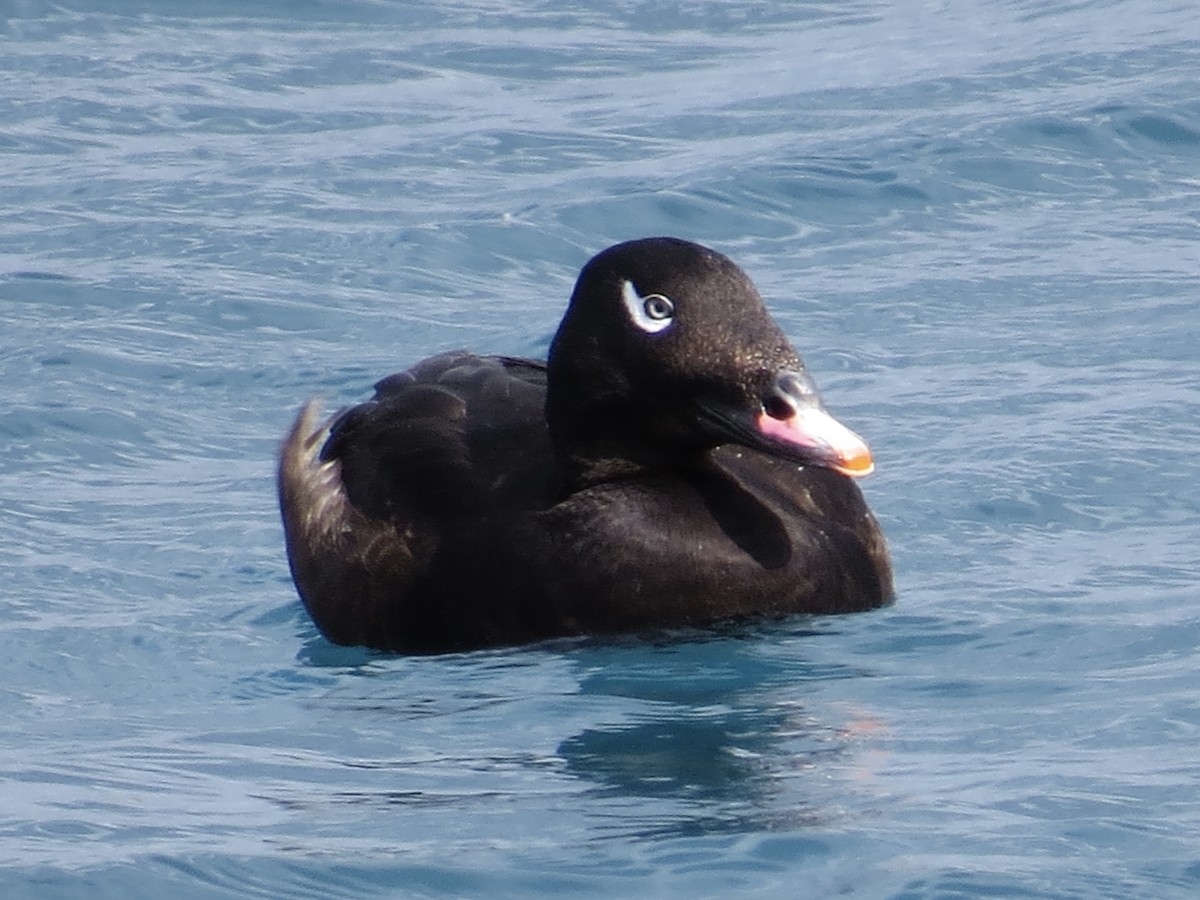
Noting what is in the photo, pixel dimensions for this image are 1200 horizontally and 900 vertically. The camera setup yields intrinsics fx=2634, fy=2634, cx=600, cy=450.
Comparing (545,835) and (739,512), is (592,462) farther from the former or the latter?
(545,835)

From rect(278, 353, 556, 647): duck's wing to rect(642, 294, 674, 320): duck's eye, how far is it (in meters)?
0.60

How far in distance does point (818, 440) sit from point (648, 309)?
0.60 metres

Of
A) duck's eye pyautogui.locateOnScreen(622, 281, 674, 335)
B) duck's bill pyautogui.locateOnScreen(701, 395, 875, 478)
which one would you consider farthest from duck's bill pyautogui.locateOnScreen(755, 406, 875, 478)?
duck's eye pyautogui.locateOnScreen(622, 281, 674, 335)

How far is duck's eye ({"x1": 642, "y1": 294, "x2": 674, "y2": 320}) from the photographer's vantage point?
6453 millimetres

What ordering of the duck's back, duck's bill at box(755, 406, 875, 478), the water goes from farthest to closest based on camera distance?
the duck's back → duck's bill at box(755, 406, 875, 478) → the water

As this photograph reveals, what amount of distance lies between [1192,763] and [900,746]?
63 centimetres

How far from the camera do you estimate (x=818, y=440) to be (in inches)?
243

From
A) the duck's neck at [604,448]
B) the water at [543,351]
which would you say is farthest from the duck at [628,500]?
the water at [543,351]

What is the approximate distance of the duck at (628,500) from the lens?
6.40m

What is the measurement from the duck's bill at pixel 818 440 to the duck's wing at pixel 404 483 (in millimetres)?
782

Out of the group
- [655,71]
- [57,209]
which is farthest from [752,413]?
[655,71]

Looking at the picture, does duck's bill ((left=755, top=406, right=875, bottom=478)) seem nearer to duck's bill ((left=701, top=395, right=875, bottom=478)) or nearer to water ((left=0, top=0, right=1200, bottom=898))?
duck's bill ((left=701, top=395, right=875, bottom=478))

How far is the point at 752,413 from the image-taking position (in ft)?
20.8

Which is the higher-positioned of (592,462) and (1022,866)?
(592,462)
